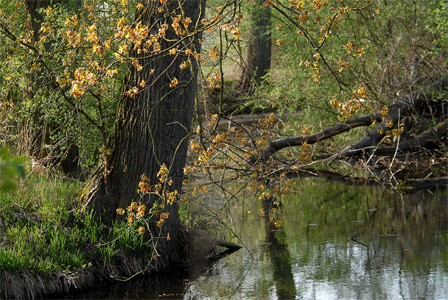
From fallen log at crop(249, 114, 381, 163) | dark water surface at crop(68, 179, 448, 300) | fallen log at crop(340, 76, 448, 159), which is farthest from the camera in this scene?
fallen log at crop(249, 114, 381, 163)

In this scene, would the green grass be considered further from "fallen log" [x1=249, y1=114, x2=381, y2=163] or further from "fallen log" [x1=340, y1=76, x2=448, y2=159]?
"fallen log" [x1=340, y1=76, x2=448, y2=159]

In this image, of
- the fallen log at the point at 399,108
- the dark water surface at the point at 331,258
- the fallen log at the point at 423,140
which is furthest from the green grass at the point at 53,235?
the fallen log at the point at 423,140

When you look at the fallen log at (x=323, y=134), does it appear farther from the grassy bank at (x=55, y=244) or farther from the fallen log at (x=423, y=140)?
the grassy bank at (x=55, y=244)

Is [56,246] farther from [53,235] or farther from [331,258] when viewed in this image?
[331,258]

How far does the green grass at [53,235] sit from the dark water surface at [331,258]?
0.42 m

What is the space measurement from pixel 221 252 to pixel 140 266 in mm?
1621

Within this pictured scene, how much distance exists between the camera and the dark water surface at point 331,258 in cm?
728

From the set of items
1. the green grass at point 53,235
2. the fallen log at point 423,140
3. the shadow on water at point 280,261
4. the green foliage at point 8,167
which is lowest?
the shadow on water at point 280,261

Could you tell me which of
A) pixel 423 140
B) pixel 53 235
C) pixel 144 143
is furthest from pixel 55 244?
pixel 423 140

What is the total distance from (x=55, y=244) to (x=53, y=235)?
17 centimetres

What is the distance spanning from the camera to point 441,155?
15664mm

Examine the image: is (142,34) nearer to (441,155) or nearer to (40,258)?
(40,258)

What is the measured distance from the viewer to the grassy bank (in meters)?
7.11

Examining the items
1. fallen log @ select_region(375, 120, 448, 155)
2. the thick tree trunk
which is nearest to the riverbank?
the thick tree trunk
